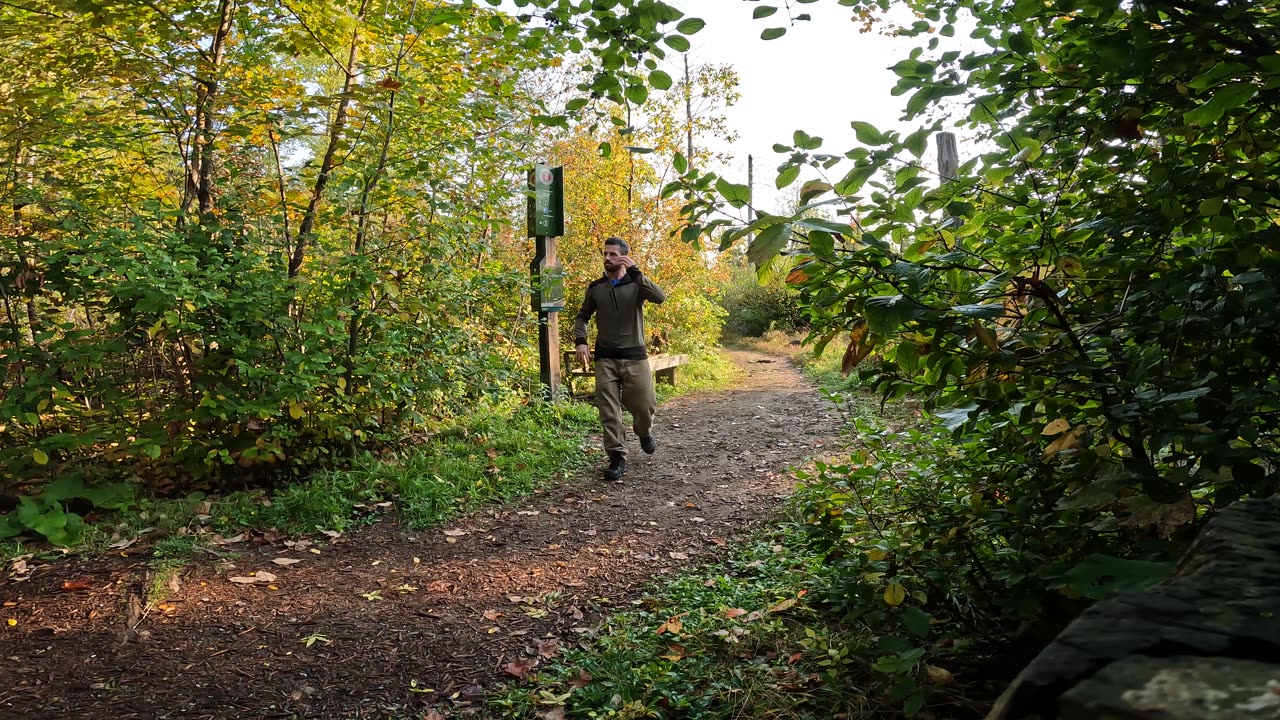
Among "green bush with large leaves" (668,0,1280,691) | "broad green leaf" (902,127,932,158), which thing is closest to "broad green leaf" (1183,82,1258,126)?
"green bush with large leaves" (668,0,1280,691)

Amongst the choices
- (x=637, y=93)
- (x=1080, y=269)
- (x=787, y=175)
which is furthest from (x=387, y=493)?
(x=1080, y=269)

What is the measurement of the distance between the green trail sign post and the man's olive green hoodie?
62.1 inches

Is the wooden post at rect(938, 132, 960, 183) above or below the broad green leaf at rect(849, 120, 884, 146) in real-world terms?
above

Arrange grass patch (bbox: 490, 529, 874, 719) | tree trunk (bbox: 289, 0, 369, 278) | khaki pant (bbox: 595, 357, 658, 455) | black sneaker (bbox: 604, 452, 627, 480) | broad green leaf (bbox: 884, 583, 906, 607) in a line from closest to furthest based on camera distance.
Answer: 1. broad green leaf (bbox: 884, 583, 906, 607)
2. grass patch (bbox: 490, 529, 874, 719)
3. tree trunk (bbox: 289, 0, 369, 278)
4. black sneaker (bbox: 604, 452, 627, 480)
5. khaki pant (bbox: 595, 357, 658, 455)

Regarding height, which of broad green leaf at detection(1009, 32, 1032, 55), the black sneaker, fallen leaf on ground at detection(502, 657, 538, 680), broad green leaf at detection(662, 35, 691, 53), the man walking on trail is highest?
broad green leaf at detection(662, 35, 691, 53)

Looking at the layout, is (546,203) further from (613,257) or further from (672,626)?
(672,626)

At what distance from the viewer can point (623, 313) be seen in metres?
6.34

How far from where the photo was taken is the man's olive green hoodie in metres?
6.32

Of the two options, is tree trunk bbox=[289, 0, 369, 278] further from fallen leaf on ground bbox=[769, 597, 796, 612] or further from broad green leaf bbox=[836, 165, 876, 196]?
broad green leaf bbox=[836, 165, 876, 196]

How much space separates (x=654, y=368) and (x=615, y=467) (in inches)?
172

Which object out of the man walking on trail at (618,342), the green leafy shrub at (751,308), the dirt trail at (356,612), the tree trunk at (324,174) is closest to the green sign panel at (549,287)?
the man walking on trail at (618,342)

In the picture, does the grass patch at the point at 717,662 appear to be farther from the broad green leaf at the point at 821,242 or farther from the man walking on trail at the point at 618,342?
the man walking on trail at the point at 618,342

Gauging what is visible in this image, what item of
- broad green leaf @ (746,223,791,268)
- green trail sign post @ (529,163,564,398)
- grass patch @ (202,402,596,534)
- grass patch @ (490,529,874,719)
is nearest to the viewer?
broad green leaf @ (746,223,791,268)

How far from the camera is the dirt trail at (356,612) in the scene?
2.89 metres
